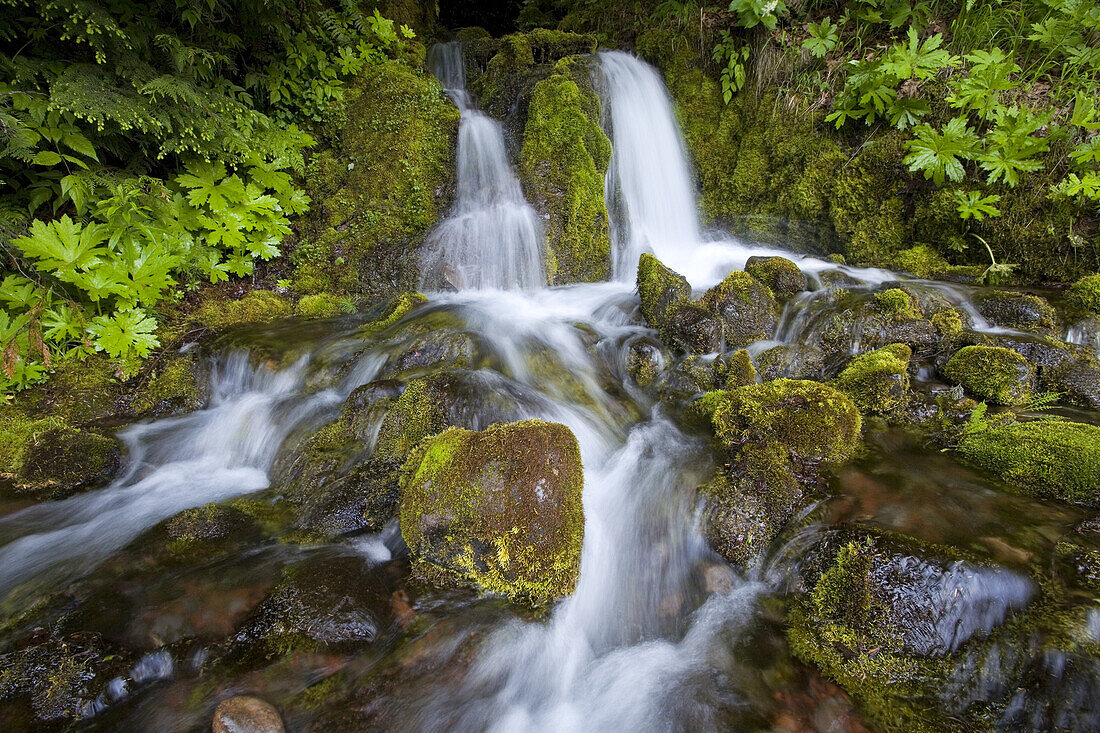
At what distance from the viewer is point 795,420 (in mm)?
3482

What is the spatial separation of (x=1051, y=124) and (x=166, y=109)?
9.74m

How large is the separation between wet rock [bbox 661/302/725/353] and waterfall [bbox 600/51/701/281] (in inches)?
105

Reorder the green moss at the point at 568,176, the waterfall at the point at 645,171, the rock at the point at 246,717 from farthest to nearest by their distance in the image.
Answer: the waterfall at the point at 645,171, the green moss at the point at 568,176, the rock at the point at 246,717

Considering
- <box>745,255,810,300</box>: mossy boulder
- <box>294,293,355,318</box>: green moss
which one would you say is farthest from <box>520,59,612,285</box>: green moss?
<box>294,293,355,318</box>: green moss

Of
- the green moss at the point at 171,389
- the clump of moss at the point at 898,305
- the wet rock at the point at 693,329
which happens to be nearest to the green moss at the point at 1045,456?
the clump of moss at the point at 898,305

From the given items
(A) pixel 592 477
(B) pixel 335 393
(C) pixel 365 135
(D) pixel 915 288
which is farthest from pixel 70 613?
(D) pixel 915 288

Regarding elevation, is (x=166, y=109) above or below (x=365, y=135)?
below

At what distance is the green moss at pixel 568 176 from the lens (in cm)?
715

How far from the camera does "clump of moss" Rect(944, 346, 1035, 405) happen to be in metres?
3.88

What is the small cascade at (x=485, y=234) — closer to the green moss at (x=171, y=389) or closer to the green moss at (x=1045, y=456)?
the green moss at (x=171, y=389)

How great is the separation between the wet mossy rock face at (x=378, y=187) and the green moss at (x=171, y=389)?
6.42ft

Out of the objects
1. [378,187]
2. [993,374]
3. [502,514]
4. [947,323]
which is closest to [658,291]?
[947,323]

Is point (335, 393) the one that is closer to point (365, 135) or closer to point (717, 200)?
point (365, 135)

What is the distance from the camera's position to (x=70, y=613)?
2678mm
